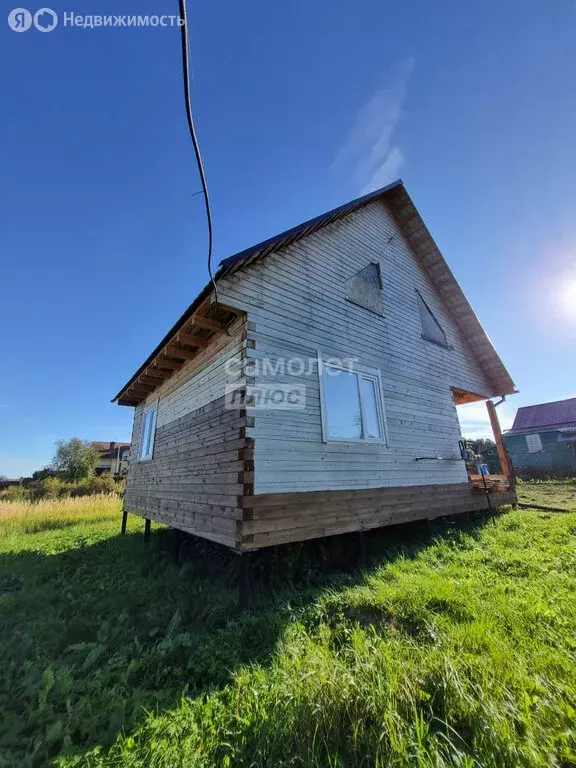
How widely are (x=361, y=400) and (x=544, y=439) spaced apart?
29.3 meters

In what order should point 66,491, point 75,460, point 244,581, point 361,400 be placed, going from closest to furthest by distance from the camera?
1. point 244,581
2. point 361,400
3. point 66,491
4. point 75,460

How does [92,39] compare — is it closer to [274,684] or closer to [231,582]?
[274,684]

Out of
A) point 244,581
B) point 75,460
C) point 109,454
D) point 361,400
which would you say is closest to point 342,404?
point 361,400

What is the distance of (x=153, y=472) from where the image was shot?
890cm

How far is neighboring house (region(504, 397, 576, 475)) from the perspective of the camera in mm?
21922

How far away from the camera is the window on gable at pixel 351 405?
624 centimetres

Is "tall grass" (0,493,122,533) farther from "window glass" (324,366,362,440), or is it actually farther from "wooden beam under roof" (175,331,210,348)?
"window glass" (324,366,362,440)

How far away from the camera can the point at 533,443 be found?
90.0 feet

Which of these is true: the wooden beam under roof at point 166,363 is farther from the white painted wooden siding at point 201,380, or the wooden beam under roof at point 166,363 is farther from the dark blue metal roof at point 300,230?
the dark blue metal roof at point 300,230

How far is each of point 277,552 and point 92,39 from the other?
8176 millimetres

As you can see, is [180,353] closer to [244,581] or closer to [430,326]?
[244,581]

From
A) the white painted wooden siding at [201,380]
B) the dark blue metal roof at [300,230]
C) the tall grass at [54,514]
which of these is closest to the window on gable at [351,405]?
the white painted wooden siding at [201,380]

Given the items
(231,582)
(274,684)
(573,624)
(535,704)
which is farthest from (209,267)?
(573,624)

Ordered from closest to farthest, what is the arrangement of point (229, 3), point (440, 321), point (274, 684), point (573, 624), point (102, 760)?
1. point (102, 760)
2. point (274, 684)
3. point (573, 624)
4. point (229, 3)
5. point (440, 321)
